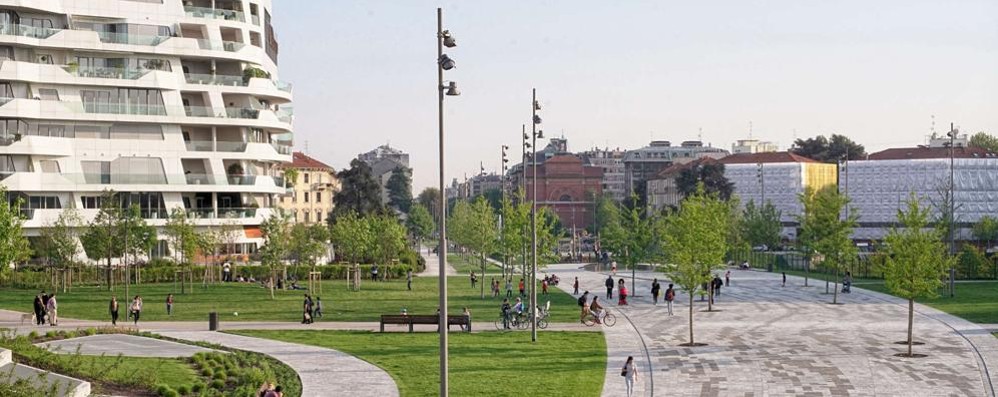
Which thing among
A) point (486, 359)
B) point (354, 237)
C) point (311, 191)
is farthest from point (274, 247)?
point (311, 191)

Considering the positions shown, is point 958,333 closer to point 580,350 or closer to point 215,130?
point 580,350

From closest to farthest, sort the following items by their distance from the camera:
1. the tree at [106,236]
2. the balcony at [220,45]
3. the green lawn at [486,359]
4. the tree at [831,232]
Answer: the green lawn at [486,359]
the tree at [106,236]
the tree at [831,232]
the balcony at [220,45]

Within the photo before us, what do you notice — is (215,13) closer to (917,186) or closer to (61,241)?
(61,241)

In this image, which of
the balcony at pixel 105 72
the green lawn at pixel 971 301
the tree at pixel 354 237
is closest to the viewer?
the green lawn at pixel 971 301

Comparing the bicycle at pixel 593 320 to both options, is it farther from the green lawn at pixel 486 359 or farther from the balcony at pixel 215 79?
the balcony at pixel 215 79

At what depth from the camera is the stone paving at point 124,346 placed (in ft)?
115

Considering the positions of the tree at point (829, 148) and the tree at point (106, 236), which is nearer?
the tree at point (106, 236)

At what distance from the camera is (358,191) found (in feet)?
373

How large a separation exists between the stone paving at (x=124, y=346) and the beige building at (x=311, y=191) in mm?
92646

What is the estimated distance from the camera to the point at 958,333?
4219 centimetres

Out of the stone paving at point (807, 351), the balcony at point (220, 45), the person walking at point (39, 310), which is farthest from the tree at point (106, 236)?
the stone paving at point (807, 351)

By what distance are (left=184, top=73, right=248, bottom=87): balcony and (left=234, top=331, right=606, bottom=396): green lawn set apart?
112 ft

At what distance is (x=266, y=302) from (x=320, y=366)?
77.0 ft

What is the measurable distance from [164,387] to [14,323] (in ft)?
70.2
